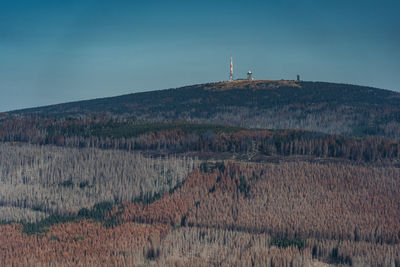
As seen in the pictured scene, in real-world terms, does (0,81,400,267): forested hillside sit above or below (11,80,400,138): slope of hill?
below

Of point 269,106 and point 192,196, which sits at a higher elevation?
point 269,106

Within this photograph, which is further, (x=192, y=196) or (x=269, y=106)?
(x=269, y=106)

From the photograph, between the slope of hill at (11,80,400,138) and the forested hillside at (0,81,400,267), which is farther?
the slope of hill at (11,80,400,138)

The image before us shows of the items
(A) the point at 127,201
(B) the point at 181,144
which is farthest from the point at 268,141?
(A) the point at 127,201

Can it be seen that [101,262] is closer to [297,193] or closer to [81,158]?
[297,193]

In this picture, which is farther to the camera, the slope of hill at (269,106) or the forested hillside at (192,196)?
the slope of hill at (269,106)
